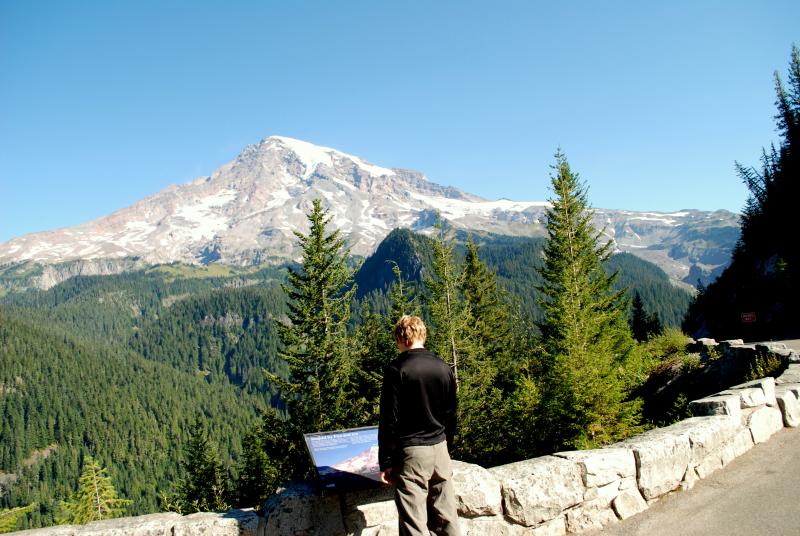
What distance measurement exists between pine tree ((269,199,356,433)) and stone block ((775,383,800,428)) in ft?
65.4

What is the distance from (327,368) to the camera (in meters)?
26.0

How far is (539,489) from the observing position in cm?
560

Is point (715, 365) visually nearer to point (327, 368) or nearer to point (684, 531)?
point (684, 531)

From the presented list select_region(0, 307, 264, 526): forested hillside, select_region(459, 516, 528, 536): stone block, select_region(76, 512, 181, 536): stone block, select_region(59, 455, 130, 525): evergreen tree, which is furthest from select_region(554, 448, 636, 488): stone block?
select_region(0, 307, 264, 526): forested hillside

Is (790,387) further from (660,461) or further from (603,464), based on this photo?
(603,464)

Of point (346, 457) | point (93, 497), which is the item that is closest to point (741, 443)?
point (346, 457)

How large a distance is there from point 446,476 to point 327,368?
21755 millimetres

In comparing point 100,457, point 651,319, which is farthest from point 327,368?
point 100,457

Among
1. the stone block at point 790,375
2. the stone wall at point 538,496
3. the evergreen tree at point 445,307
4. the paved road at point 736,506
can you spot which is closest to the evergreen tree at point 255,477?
the evergreen tree at point 445,307

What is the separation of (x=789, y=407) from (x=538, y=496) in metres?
5.83

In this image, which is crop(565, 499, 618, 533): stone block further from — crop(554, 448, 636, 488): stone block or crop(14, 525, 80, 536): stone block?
crop(14, 525, 80, 536): stone block

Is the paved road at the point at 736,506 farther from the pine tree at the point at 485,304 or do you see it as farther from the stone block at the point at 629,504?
the pine tree at the point at 485,304

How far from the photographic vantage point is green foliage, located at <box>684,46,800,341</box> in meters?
26.7

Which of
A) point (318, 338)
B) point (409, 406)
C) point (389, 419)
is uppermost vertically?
point (318, 338)
